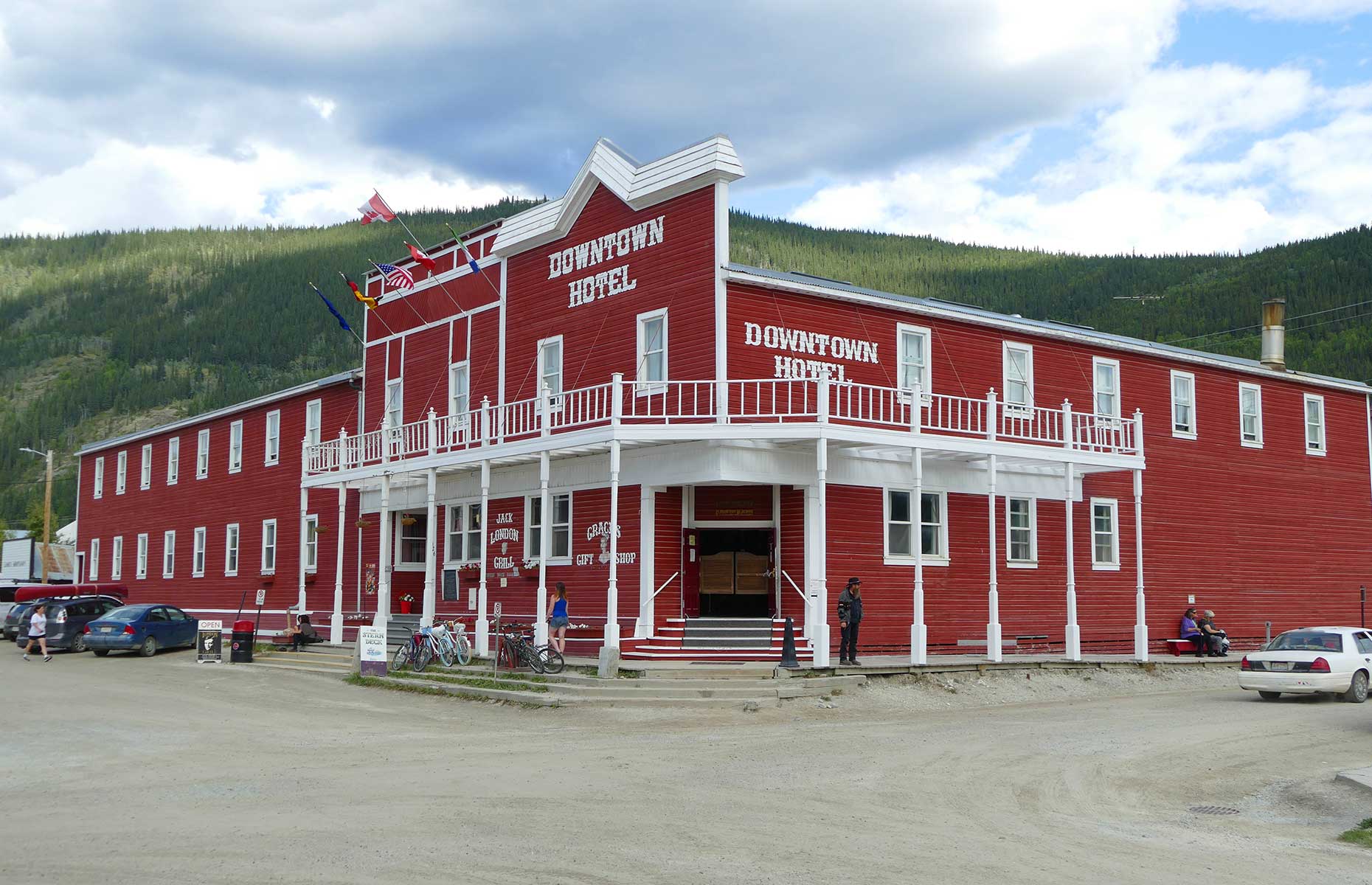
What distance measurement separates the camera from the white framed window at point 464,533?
2927 centimetres

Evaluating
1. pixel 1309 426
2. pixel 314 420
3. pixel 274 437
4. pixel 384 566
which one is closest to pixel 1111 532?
pixel 1309 426

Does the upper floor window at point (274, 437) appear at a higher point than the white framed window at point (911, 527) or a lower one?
higher

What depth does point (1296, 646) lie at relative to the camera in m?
22.8

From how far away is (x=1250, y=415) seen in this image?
108 ft

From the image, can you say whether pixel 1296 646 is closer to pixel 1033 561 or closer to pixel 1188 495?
pixel 1033 561

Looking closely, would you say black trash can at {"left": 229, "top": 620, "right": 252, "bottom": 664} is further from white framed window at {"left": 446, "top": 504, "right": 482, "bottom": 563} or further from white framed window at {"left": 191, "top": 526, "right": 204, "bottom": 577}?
white framed window at {"left": 191, "top": 526, "right": 204, "bottom": 577}

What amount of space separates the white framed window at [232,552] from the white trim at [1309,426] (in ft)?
104

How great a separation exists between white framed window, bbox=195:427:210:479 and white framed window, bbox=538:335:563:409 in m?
18.6

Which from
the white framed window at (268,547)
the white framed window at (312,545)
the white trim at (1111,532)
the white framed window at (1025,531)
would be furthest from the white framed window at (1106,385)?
the white framed window at (268,547)

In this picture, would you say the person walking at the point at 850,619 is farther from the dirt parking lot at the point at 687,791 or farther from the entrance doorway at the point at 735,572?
the entrance doorway at the point at 735,572

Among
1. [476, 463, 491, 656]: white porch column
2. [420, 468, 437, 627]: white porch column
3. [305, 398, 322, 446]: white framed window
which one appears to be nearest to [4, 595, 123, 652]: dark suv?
[305, 398, 322, 446]: white framed window

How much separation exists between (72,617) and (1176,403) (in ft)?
96.9

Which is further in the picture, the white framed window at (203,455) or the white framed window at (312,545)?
the white framed window at (203,455)

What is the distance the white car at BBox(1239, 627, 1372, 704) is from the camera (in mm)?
22031
